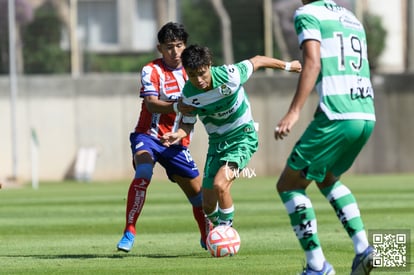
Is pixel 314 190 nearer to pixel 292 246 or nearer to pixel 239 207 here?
pixel 239 207

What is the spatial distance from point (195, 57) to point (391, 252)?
239 centimetres

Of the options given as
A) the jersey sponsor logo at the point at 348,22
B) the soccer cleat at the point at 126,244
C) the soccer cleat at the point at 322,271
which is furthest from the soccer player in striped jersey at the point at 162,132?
the soccer cleat at the point at 322,271

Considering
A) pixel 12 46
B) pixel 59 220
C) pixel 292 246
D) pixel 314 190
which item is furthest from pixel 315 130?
pixel 12 46

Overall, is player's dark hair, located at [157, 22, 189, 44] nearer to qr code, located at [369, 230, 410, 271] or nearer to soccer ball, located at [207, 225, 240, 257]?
soccer ball, located at [207, 225, 240, 257]

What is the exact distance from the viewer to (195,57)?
10352mm

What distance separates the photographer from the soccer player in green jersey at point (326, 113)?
8.42 metres

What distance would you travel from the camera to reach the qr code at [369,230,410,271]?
9391 millimetres

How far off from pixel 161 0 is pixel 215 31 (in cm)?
247

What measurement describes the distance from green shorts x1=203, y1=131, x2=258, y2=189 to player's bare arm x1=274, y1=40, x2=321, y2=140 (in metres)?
2.98

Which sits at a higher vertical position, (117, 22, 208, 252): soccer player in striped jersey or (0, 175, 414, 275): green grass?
(117, 22, 208, 252): soccer player in striped jersey

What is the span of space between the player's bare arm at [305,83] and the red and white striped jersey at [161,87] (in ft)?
12.4

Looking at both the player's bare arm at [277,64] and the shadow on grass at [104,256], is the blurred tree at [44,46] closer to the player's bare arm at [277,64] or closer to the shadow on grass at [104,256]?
the shadow on grass at [104,256]

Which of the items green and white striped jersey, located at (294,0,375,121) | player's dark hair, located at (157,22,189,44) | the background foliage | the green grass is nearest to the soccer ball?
the green grass

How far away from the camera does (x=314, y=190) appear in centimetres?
2392
